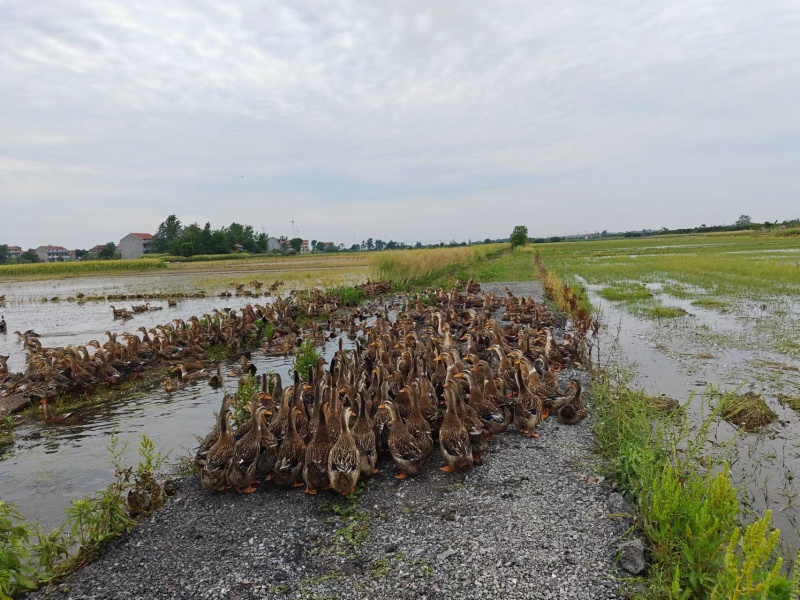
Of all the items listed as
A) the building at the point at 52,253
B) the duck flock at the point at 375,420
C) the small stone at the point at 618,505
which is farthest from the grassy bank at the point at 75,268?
the building at the point at 52,253

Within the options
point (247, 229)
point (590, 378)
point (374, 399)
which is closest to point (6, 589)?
point (374, 399)

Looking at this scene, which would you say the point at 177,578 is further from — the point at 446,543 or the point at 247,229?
the point at 247,229

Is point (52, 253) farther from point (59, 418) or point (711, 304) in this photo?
point (711, 304)

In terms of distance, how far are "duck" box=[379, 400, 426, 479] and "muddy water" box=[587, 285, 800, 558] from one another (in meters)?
3.69

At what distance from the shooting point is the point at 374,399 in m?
8.16

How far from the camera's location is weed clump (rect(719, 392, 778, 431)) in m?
8.05

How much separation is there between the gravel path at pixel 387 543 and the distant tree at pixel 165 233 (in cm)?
11734

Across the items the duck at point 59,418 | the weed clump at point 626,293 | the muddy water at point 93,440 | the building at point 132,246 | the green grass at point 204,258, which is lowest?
the muddy water at point 93,440

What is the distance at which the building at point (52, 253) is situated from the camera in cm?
13600

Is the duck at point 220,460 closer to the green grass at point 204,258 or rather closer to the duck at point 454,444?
the duck at point 454,444

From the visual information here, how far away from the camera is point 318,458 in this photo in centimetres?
638

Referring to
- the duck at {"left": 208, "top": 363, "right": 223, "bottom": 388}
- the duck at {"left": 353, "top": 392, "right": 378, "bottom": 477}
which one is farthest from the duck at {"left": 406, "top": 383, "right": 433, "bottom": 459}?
the duck at {"left": 208, "top": 363, "right": 223, "bottom": 388}

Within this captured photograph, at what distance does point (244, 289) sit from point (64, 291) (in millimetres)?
15722

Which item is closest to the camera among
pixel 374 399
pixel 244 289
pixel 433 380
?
pixel 374 399
